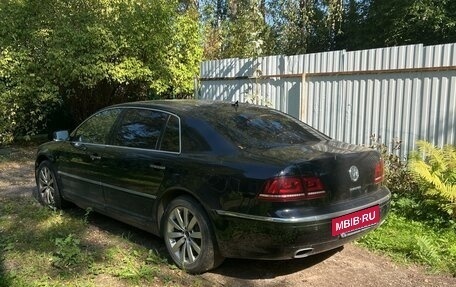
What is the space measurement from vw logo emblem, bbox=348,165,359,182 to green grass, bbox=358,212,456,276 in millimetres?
1242

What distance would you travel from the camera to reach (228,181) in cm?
372

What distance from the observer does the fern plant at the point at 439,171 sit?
5.23 meters

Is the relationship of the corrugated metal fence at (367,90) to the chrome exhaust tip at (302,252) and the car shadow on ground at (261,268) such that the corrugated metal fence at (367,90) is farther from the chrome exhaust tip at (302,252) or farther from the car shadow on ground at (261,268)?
the chrome exhaust tip at (302,252)

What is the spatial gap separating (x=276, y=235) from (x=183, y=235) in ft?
3.50

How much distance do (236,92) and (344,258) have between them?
525cm

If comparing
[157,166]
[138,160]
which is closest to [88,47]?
[138,160]

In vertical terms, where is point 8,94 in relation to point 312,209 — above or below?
above

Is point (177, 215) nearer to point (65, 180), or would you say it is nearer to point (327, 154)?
point (327, 154)

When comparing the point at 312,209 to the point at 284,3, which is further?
the point at 284,3

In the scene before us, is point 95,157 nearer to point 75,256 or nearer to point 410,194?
point 75,256

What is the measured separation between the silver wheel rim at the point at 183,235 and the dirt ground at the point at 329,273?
246 mm

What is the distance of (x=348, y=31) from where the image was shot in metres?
25.8

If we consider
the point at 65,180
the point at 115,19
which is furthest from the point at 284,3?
the point at 65,180

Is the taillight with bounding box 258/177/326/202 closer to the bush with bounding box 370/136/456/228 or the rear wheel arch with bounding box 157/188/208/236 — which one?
the rear wheel arch with bounding box 157/188/208/236
